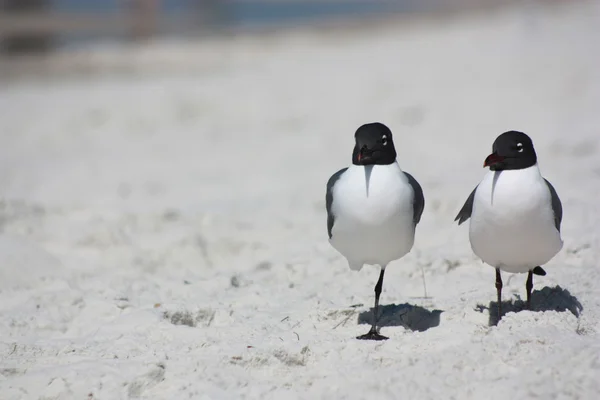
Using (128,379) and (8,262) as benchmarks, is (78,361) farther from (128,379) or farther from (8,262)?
(8,262)

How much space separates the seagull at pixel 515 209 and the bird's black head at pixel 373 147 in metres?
0.46

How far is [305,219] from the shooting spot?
6.59 meters

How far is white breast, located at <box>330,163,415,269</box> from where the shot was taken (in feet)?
12.1

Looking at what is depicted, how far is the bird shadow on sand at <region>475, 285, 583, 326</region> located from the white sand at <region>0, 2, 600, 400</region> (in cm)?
3

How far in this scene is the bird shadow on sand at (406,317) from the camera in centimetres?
407

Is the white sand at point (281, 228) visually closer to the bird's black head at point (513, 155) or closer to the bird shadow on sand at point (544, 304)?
the bird shadow on sand at point (544, 304)

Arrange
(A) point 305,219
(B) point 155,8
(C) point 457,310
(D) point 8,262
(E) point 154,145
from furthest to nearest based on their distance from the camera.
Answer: (B) point 155,8 → (E) point 154,145 → (A) point 305,219 → (D) point 8,262 → (C) point 457,310

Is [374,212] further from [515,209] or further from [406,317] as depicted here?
[406,317]

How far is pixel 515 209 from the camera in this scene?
11.7 feet

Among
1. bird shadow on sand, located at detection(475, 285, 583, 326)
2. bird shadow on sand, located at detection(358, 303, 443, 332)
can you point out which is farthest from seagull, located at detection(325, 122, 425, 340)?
bird shadow on sand, located at detection(475, 285, 583, 326)

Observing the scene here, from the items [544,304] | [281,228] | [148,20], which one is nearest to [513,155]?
[544,304]

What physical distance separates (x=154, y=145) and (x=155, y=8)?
674 inches

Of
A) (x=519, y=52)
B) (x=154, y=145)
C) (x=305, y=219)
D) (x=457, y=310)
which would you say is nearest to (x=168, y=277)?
(x=305, y=219)

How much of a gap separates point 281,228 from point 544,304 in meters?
2.71
